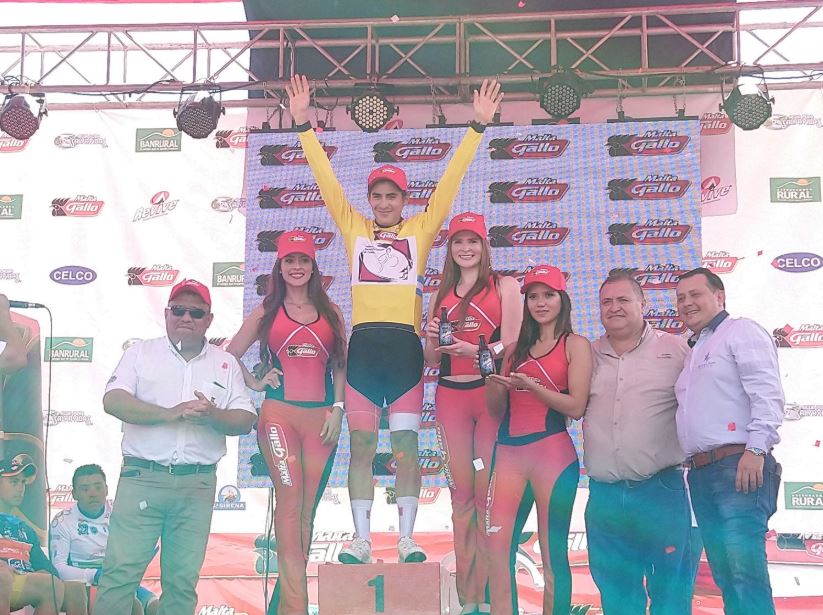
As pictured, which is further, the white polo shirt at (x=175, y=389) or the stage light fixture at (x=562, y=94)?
the stage light fixture at (x=562, y=94)

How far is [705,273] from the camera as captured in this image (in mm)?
4199

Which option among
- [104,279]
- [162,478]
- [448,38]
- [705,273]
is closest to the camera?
[705,273]

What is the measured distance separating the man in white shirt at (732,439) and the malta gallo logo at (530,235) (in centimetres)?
225

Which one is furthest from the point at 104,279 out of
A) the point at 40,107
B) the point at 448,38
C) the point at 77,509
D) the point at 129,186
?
the point at 448,38

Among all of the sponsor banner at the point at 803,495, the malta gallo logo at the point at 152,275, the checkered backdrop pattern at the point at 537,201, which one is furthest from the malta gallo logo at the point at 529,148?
the sponsor banner at the point at 803,495

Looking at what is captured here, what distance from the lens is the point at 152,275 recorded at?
269 inches

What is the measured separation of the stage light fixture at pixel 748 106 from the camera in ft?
19.7

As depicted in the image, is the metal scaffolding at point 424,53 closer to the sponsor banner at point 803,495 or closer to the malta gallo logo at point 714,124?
the malta gallo logo at point 714,124

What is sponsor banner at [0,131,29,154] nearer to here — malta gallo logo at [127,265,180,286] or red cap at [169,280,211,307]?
malta gallo logo at [127,265,180,286]

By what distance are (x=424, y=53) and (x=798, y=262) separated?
2829 millimetres

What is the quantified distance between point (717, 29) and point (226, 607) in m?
4.87

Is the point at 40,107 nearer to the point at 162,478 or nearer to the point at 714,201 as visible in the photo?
the point at 162,478

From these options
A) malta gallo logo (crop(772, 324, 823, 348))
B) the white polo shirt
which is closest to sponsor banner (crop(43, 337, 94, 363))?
the white polo shirt

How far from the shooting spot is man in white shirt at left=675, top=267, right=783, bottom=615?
3.79 m
